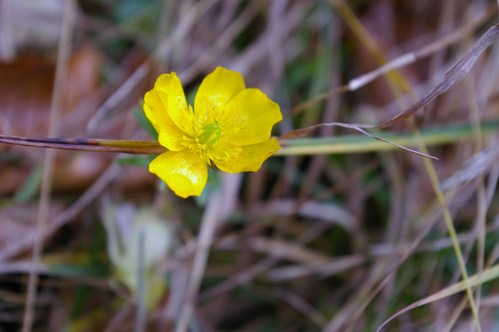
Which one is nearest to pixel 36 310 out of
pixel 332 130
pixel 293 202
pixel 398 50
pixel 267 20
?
pixel 293 202

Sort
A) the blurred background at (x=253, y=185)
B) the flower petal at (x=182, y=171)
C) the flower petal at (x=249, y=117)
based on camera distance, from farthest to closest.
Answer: the blurred background at (x=253, y=185) → the flower petal at (x=249, y=117) → the flower petal at (x=182, y=171)

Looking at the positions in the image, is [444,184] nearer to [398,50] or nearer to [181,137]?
[398,50]

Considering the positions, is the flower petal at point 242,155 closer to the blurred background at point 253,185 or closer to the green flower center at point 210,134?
the green flower center at point 210,134

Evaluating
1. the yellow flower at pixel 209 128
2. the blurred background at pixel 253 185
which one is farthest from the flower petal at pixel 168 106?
the blurred background at pixel 253 185

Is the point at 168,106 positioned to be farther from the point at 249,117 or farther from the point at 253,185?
the point at 253,185

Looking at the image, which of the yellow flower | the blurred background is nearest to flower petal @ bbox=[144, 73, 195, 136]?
the yellow flower

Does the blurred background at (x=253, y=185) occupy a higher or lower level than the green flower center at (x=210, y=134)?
higher

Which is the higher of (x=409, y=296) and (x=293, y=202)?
(x=293, y=202)

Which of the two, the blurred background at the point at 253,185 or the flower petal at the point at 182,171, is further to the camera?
the blurred background at the point at 253,185
